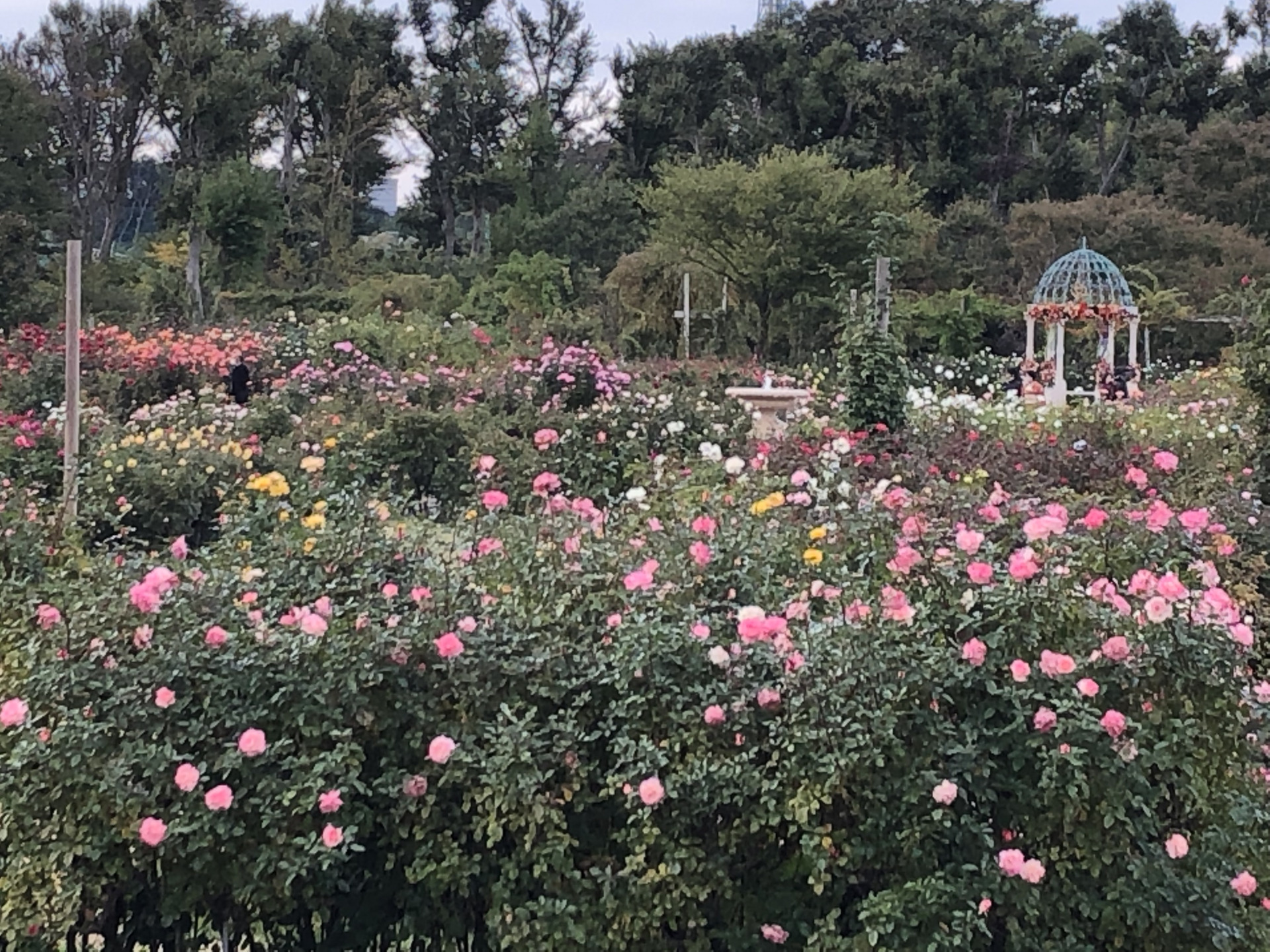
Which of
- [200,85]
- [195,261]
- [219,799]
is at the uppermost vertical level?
[200,85]

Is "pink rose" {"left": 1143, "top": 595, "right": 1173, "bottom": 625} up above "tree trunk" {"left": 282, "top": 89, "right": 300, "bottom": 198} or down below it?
below

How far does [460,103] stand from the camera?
25.4 metres

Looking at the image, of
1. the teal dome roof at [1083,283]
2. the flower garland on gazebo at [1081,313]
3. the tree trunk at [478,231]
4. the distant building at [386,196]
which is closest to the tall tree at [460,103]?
the tree trunk at [478,231]

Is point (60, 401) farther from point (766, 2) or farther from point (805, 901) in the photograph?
point (766, 2)

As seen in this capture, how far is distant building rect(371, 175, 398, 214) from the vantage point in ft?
88.0

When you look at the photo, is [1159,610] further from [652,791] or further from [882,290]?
[882,290]

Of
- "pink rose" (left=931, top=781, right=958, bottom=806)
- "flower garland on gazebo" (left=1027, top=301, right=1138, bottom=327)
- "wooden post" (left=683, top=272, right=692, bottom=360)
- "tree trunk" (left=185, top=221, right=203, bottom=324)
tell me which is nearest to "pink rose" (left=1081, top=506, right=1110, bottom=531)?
"pink rose" (left=931, top=781, right=958, bottom=806)

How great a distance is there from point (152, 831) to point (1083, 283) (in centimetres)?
1215

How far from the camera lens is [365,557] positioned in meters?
2.10

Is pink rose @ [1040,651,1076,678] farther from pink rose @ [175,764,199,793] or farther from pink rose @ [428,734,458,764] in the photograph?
pink rose @ [175,764,199,793]

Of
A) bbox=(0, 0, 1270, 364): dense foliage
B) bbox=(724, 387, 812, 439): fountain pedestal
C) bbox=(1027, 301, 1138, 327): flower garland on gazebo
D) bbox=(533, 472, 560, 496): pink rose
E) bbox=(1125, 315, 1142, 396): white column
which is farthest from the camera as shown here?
bbox=(0, 0, 1270, 364): dense foliage

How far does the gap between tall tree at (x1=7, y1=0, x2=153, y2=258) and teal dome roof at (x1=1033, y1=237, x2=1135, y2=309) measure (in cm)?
1740

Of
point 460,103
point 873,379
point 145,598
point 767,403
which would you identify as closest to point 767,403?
point 767,403

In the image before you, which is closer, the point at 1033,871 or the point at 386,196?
the point at 1033,871
